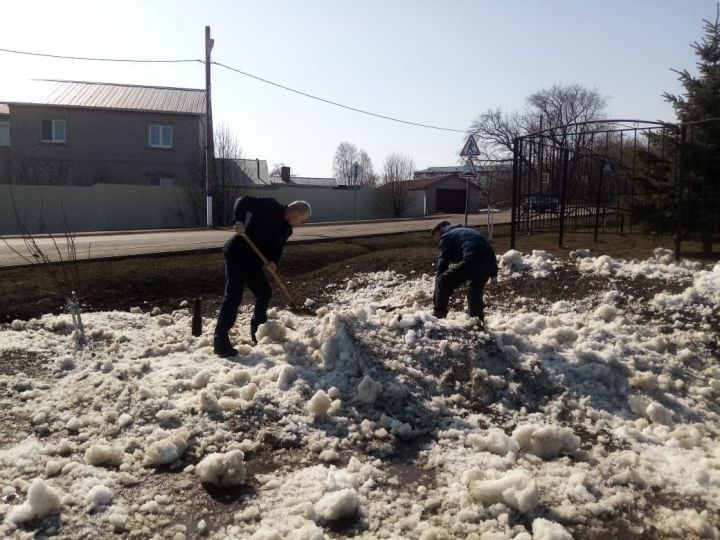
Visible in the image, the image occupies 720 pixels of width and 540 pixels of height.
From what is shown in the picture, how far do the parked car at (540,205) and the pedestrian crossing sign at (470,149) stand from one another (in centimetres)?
175

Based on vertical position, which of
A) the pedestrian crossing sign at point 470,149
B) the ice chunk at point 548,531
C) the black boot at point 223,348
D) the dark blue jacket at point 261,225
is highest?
the pedestrian crossing sign at point 470,149

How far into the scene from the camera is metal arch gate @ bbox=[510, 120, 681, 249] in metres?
10.7

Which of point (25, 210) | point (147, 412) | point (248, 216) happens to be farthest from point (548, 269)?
point (25, 210)

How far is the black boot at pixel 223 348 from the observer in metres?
5.46

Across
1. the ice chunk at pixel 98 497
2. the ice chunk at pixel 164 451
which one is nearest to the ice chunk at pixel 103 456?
the ice chunk at pixel 164 451

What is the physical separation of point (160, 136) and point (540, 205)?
25893 mm

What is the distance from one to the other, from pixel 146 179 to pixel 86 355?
29605 millimetres

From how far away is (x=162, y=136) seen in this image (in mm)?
33344

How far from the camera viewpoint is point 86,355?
19.1 feet

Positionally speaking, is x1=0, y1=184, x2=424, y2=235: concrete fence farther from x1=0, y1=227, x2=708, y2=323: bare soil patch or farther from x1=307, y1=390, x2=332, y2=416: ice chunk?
x1=307, y1=390, x2=332, y2=416: ice chunk

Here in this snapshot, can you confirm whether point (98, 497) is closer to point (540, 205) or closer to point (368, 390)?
point (368, 390)

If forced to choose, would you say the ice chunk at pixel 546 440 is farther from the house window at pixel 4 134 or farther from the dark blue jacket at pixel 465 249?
the house window at pixel 4 134

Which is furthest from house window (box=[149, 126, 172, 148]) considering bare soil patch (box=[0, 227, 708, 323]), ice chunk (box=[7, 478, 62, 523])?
ice chunk (box=[7, 478, 62, 523])

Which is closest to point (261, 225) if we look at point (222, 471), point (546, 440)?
point (222, 471)
